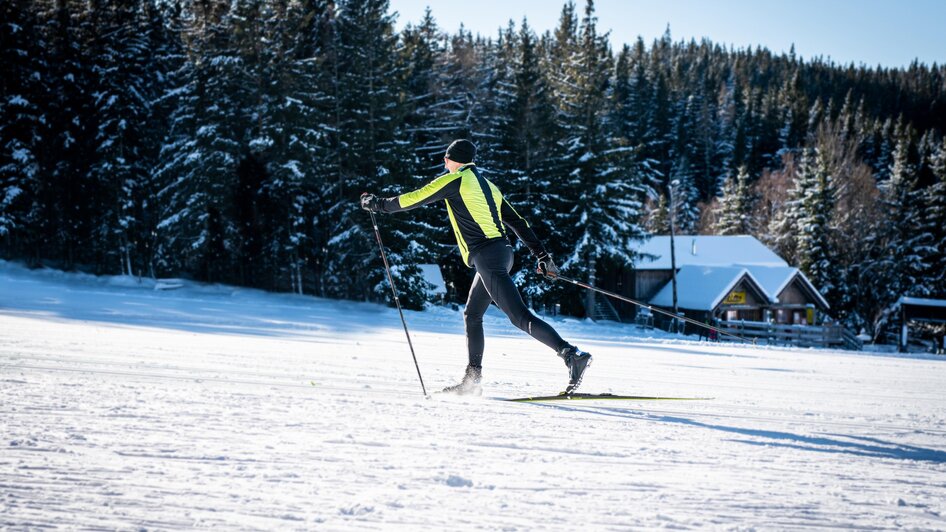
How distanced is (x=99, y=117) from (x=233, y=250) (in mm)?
10921

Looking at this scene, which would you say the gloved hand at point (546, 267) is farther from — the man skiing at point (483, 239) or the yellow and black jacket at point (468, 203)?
the yellow and black jacket at point (468, 203)

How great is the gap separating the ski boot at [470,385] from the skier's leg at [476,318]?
6 centimetres

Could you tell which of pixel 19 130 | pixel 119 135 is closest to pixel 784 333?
pixel 119 135

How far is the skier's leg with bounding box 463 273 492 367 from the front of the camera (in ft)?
16.3

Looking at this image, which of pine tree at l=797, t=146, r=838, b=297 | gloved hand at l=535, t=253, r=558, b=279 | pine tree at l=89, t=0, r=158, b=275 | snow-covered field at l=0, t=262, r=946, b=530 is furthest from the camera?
pine tree at l=797, t=146, r=838, b=297

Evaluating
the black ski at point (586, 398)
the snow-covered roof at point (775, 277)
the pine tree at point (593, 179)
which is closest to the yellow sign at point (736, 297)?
the snow-covered roof at point (775, 277)

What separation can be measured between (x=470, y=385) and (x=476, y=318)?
57 cm

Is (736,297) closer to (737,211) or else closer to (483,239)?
(737,211)

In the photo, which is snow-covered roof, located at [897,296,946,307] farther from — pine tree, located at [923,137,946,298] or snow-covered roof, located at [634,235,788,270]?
pine tree, located at [923,137,946,298]

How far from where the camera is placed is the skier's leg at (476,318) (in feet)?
16.3

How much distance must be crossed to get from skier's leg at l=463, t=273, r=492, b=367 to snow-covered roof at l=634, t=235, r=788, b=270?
36403mm

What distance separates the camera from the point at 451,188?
4.68 metres

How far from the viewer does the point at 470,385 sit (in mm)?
4871

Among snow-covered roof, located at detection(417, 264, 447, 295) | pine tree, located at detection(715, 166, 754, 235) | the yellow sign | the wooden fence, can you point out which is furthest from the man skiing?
pine tree, located at detection(715, 166, 754, 235)
